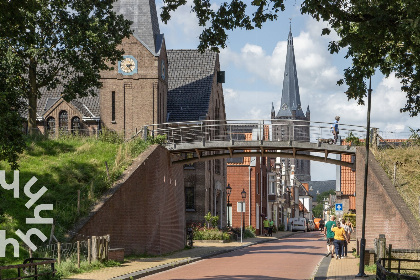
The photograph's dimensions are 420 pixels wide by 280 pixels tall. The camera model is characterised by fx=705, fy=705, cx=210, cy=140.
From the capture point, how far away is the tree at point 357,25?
1465 cm

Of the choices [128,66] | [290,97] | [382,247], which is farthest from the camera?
[290,97]

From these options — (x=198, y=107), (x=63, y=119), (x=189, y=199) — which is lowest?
(x=189, y=199)

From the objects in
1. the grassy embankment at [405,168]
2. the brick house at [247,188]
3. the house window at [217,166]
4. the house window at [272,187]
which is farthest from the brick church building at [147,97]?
the house window at [272,187]

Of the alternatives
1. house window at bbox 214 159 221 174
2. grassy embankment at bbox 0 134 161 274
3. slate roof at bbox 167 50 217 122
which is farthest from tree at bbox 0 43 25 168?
house window at bbox 214 159 221 174

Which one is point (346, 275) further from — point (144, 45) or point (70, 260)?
point (144, 45)

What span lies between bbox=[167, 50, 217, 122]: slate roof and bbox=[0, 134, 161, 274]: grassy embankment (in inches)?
730

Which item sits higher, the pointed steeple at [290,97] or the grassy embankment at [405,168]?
the pointed steeple at [290,97]

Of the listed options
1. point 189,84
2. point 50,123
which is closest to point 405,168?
point 189,84

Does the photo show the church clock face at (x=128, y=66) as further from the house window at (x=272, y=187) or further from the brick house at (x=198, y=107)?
the house window at (x=272, y=187)

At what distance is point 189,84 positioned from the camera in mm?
57469

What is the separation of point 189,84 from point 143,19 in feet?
26.7

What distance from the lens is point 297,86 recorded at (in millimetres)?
176875

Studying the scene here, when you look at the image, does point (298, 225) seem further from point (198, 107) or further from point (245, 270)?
point (245, 270)

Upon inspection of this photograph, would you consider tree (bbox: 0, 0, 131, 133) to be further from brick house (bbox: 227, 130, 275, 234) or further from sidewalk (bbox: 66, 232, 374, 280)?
brick house (bbox: 227, 130, 275, 234)
